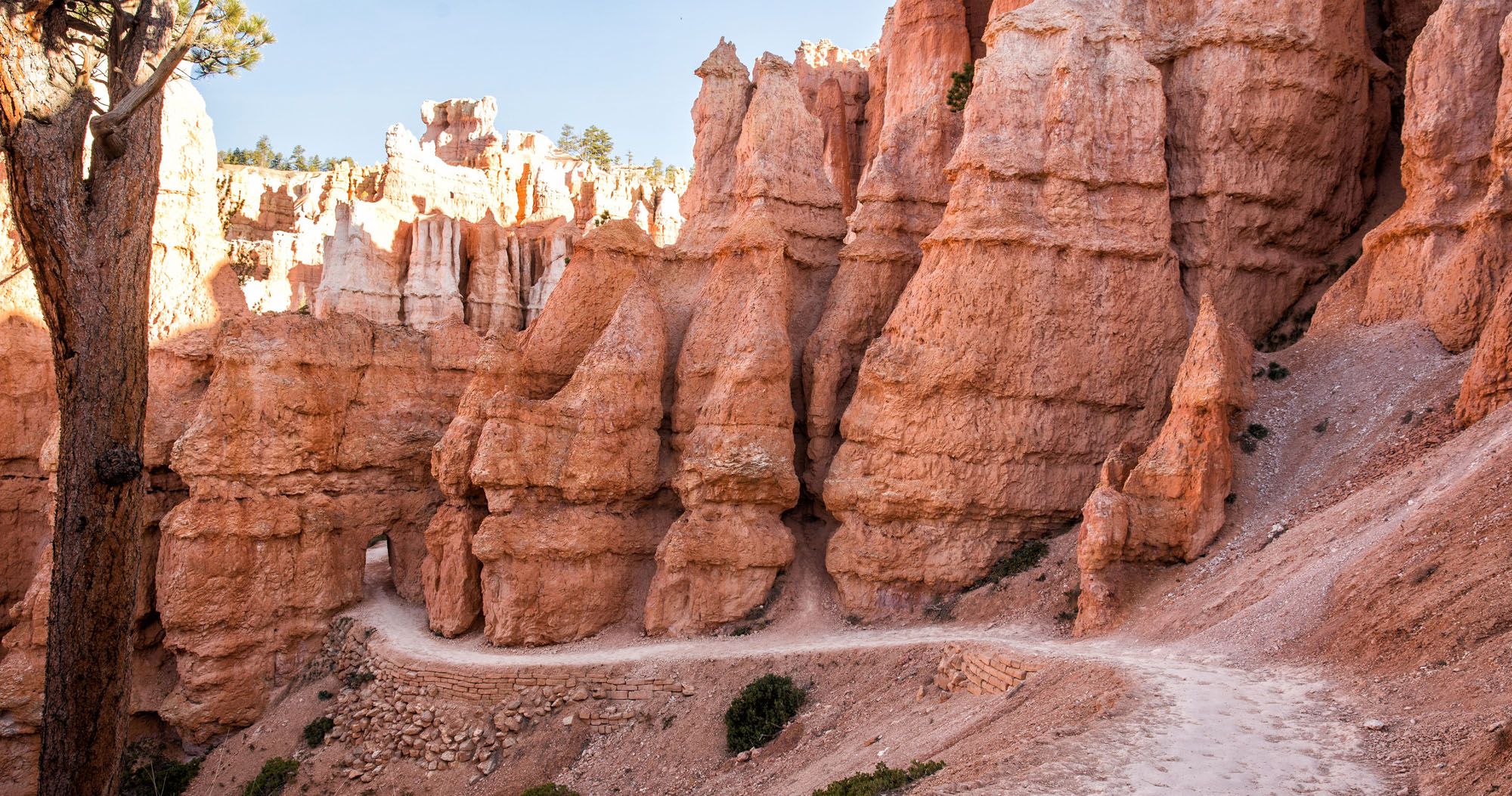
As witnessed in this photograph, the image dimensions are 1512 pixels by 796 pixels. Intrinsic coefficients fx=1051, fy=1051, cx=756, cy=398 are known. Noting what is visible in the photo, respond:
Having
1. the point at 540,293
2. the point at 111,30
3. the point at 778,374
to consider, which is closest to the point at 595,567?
the point at 778,374

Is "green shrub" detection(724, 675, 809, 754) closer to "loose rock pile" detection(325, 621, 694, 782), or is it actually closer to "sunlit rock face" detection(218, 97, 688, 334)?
"loose rock pile" detection(325, 621, 694, 782)

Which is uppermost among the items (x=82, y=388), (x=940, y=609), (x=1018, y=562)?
(x=82, y=388)

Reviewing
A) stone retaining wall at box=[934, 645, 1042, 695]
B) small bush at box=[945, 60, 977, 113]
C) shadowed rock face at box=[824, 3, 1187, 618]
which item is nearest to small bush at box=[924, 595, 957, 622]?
shadowed rock face at box=[824, 3, 1187, 618]

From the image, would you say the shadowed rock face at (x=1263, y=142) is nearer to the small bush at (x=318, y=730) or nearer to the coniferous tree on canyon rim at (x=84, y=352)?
the coniferous tree on canyon rim at (x=84, y=352)

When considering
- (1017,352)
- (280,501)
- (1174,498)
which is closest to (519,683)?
(280,501)

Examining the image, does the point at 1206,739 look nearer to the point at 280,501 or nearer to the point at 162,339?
the point at 280,501

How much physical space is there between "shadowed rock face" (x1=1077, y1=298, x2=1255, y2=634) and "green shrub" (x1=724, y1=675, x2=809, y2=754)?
6.14 m

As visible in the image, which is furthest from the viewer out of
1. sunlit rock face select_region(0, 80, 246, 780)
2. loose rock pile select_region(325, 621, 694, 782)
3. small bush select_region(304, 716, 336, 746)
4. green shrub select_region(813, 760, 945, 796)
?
sunlit rock face select_region(0, 80, 246, 780)

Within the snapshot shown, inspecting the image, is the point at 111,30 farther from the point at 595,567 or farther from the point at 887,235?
the point at 887,235

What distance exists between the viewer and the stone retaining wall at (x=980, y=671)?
18.1 metres

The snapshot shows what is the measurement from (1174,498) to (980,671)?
599 cm

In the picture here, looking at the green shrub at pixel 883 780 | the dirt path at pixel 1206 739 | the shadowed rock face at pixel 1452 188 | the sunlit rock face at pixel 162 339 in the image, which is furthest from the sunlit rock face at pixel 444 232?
the dirt path at pixel 1206 739

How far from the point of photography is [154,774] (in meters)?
26.8

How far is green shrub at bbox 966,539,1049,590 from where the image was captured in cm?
2472
